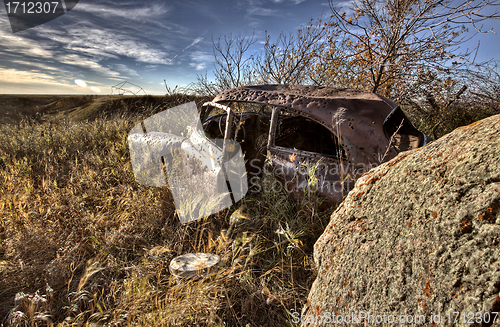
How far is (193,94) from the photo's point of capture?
25.5ft

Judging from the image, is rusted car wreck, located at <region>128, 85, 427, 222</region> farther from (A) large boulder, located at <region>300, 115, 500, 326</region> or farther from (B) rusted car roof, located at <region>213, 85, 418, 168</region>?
(A) large boulder, located at <region>300, 115, 500, 326</region>

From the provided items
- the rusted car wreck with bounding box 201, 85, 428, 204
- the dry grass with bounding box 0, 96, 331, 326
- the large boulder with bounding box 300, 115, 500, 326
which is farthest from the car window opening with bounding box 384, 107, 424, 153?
the large boulder with bounding box 300, 115, 500, 326

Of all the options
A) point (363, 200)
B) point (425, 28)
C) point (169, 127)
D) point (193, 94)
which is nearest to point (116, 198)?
point (169, 127)

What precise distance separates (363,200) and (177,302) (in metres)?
Result: 1.60

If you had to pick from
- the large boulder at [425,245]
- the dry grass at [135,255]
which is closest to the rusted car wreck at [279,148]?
the dry grass at [135,255]

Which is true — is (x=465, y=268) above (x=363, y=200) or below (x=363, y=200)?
below

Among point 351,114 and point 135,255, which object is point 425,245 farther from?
point 135,255

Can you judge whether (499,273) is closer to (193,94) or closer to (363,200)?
(363,200)

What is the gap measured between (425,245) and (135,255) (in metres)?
2.82

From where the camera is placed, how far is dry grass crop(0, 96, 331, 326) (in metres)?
1.93

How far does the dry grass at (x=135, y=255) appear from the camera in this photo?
6.34 feet

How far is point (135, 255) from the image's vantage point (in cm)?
275

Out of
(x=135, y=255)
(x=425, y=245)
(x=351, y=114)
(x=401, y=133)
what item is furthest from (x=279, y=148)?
(x=135, y=255)

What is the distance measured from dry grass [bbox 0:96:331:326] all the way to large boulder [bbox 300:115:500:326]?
31.4 inches
